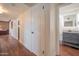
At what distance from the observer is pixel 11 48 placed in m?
1.95

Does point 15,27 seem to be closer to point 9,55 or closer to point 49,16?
point 9,55

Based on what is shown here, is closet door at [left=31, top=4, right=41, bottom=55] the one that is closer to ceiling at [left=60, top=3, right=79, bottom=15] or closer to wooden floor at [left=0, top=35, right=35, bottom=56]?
wooden floor at [left=0, top=35, right=35, bottom=56]

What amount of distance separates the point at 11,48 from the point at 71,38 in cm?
98

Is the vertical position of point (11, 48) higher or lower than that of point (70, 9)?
lower

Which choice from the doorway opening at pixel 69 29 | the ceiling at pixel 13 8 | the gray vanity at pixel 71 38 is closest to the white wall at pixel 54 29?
the doorway opening at pixel 69 29

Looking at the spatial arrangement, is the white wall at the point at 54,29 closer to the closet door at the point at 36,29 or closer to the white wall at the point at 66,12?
the white wall at the point at 66,12

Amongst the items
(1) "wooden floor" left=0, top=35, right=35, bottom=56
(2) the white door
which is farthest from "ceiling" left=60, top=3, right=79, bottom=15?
(1) "wooden floor" left=0, top=35, right=35, bottom=56

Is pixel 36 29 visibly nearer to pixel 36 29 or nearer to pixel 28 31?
pixel 36 29

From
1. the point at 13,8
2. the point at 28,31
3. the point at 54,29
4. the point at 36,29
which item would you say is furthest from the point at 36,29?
the point at 13,8

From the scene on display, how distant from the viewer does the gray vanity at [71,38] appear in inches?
76.1

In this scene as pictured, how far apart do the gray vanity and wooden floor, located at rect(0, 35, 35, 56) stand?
0.60m

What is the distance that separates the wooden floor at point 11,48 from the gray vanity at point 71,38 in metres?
0.60

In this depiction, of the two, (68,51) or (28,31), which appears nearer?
(68,51)

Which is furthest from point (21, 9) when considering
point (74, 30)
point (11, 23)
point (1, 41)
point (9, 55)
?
point (74, 30)
